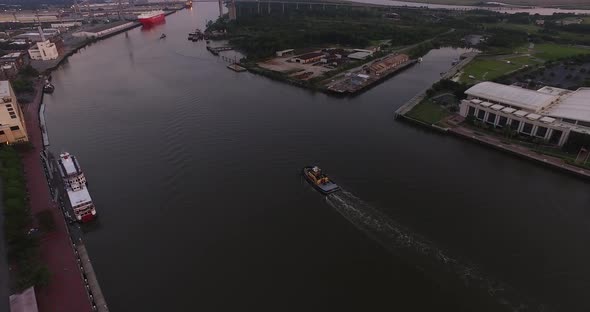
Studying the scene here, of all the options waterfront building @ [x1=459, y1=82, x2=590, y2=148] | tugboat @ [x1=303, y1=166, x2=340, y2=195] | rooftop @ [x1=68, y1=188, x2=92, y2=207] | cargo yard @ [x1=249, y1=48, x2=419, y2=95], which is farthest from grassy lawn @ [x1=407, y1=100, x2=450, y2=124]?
rooftop @ [x1=68, y1=188, x2=92, y2=207]

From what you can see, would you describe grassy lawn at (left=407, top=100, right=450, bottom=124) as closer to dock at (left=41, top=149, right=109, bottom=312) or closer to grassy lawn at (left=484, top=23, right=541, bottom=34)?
dock at (left=41, top=149, right=109, bottom=312)

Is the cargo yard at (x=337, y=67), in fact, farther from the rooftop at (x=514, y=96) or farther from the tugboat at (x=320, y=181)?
the tugboat at (x=320, y=181)

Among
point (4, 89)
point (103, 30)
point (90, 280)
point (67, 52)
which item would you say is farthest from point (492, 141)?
point (103, 30)

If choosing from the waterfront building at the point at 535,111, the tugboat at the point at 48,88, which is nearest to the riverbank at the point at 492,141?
the waterfront building at the point at 535,111

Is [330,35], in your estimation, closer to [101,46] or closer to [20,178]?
[101,46]

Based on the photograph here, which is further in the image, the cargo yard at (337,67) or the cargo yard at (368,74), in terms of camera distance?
the cargo yard at (337,67)

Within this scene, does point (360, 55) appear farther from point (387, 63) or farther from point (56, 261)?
point (56, 261)
